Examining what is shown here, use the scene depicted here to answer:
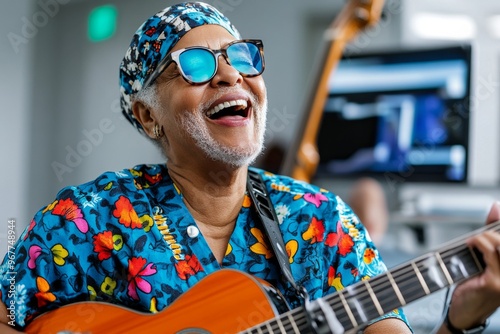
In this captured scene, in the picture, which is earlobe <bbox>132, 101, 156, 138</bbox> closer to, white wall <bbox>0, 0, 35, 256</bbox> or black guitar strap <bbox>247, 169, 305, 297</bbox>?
Answer: black guitar strap <bbox>247, 169, 305, 297</bbox>

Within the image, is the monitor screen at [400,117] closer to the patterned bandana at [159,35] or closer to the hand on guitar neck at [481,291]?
the patterned bandana at [159,35]

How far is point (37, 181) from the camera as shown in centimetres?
336

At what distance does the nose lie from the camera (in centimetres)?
125

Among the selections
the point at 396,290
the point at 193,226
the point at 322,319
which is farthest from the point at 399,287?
the point at 193,226

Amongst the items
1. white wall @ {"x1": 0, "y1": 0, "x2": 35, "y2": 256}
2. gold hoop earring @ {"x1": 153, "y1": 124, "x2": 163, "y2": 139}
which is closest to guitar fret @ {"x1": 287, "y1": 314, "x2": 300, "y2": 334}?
gold hoop earring @ {"x1": 153, "y1": 124, "x2": 163, "y2": 139}

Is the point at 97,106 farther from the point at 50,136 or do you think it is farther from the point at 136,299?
the point at 136,299

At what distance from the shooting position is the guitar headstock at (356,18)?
2.32 metres

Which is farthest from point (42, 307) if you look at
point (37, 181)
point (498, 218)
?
point (37, 181)

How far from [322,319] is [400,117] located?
2.01 metres

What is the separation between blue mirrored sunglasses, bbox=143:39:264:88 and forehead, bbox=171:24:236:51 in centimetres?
2

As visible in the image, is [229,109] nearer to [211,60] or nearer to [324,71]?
[211,60]

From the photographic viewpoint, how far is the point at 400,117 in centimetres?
296

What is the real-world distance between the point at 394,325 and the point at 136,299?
1.41ft

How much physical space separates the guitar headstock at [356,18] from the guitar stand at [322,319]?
4.78 feet
